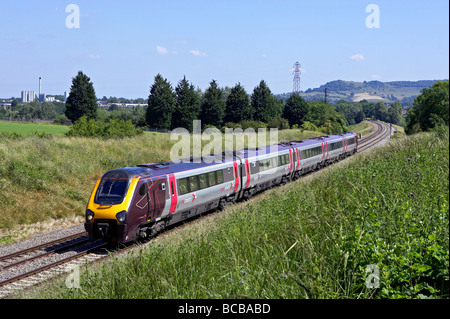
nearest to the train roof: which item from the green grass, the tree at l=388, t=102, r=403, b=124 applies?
the green grass

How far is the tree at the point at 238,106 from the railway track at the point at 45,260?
188ft

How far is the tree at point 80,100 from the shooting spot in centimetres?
7200

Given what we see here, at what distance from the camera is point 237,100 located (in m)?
71.0

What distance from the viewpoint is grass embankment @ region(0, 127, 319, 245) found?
18.2 m

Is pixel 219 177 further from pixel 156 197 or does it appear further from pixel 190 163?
pixel 156 197

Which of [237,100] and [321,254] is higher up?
[237,100]

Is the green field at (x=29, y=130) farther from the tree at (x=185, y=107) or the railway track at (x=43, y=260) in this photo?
the railway track at (x=43, y=260)

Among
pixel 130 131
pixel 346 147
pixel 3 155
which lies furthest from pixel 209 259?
pixel 346 147

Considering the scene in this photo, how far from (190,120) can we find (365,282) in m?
68.3

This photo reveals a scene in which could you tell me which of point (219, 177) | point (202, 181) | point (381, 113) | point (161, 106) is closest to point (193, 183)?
point (202, 181)

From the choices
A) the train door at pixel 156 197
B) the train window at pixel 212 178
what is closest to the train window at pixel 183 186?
the train door at pixel 156 197

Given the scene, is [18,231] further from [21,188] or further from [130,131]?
[130,131]

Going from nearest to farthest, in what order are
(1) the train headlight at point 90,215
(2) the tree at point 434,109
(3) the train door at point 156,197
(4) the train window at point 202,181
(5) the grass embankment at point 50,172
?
(2) the tree at point 434,109, (1) the train headlight at point 90,215, (3) the train door at point 156,197, (4) the train window at point 202,181, (5) the grass embankment at point 50,172

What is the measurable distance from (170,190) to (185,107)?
192 ft
